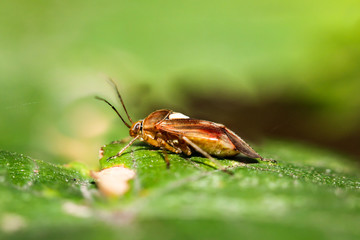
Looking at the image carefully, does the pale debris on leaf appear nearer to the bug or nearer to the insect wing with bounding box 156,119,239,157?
the bug

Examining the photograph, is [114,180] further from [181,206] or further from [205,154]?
[205,154]

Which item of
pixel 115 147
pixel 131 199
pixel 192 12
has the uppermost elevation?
pixel 192 12

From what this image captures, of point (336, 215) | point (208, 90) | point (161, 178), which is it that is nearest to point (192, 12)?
point (208, 90)

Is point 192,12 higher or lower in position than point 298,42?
higher

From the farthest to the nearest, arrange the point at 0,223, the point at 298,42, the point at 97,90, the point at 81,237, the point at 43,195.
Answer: the point at 97,90 < the point at 298,42 < the point at 43,195 < the point at 0,223 < the point at 81,237

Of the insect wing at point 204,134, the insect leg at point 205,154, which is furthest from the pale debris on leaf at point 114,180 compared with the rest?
the insect wing at point 204,134

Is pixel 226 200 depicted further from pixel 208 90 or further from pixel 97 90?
pixel 97 90

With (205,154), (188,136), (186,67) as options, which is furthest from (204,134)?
(186,67)
